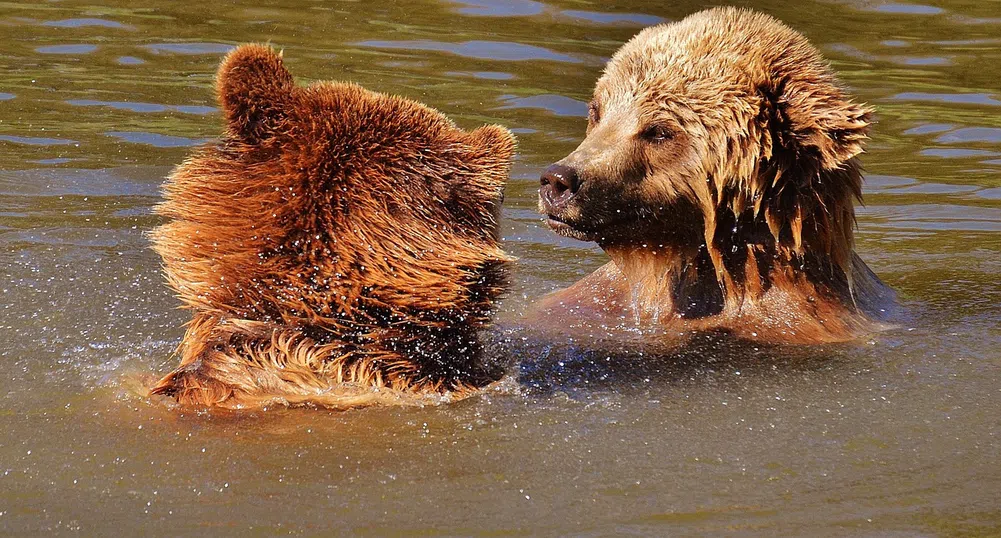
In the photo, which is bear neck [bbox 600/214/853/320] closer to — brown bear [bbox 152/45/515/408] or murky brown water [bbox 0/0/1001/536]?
murky brown water [bbox 0/0/1001/536]

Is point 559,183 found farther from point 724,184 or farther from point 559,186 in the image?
point 724,184

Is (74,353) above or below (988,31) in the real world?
below

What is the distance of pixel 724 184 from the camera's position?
538 cm

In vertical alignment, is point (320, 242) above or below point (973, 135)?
above

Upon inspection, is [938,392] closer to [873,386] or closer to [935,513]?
[873,386]

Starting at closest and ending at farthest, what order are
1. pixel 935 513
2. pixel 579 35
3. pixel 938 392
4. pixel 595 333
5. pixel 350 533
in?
pixel 350 533, pixel 935 513, pixel 938 392, pixel 595 333, pixel 579 35

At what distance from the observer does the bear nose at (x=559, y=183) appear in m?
5.11

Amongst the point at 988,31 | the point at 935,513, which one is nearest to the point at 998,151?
the point at 988,31

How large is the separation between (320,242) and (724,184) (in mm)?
2069

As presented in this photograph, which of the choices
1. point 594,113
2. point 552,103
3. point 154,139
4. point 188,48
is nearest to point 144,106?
point 154,139

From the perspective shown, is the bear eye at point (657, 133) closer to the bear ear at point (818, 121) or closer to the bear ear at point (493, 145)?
the bear ear at point (818, 121)

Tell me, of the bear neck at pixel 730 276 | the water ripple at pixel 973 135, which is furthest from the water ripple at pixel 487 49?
the bear neck at pixel 730 276

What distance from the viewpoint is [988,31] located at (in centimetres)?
1295

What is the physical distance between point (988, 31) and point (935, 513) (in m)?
10.3
